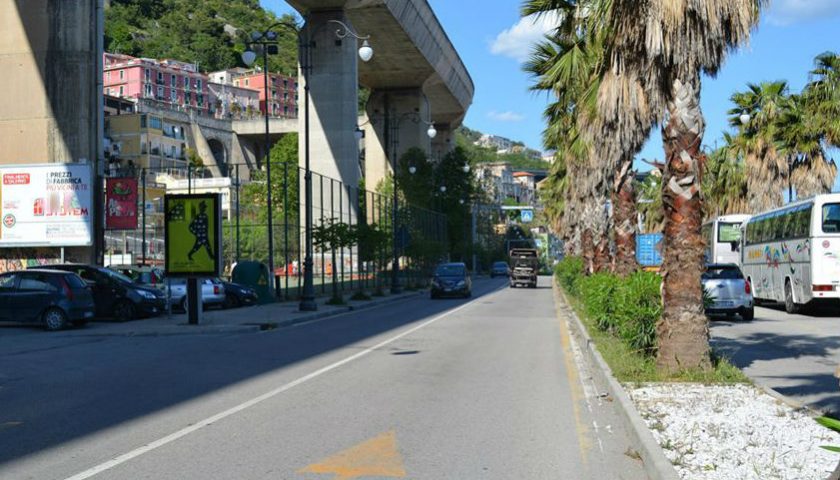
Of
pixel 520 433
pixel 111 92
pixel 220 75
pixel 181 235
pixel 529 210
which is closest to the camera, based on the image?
pixel 520 433

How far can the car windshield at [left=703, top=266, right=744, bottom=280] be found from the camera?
2638 cm

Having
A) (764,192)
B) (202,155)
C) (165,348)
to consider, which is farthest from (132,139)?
(165,348)

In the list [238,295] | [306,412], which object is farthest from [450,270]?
[306,412]

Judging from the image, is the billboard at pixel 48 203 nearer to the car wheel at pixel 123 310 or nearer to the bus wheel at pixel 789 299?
the car wheel at pixel 123 310

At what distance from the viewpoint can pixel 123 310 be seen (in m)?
26.3

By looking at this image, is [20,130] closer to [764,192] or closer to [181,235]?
[181,235]

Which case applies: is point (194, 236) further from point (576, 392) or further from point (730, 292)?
point (730, 292)

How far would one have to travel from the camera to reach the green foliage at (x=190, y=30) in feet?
566

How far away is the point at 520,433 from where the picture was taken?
353 inches

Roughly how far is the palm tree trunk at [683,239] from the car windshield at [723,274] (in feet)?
48.6

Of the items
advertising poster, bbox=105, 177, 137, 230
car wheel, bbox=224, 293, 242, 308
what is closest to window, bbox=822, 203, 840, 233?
car wheel, bbox=224, 293, 242, 308

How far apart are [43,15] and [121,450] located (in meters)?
29.4

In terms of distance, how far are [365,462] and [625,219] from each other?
15.6 m

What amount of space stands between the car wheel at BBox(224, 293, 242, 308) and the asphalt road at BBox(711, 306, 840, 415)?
1758 centimetres
